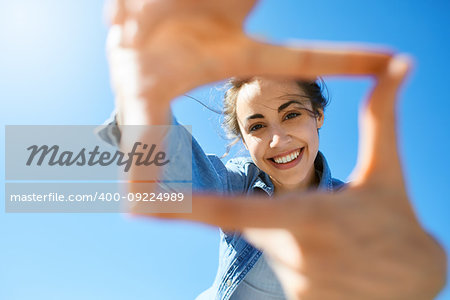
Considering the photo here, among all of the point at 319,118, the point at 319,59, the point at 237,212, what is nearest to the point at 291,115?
the point at 319,118

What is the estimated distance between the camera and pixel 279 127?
6.52 ft

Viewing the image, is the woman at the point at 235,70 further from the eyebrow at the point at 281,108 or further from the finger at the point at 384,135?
the eyebrow at the point at 281,108

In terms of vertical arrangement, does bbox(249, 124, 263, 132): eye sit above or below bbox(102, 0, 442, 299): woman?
above

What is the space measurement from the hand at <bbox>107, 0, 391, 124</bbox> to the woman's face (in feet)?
3.91

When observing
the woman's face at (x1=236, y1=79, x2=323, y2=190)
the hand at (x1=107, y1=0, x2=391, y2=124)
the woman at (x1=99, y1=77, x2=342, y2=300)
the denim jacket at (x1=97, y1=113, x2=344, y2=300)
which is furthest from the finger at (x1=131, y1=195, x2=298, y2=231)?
the woman's face at (x1=236, y1=79, x2=323, y2=190)

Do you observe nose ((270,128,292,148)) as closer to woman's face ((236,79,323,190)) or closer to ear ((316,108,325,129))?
woman's face ((236,79,323,190))

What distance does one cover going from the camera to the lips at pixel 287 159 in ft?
6.73

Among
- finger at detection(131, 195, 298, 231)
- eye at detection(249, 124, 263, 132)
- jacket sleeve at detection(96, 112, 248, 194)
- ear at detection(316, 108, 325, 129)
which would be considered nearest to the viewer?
finger at detection(131, 195, 298, 231)

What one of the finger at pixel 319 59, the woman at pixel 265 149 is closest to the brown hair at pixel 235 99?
the woman at pixel 265 149

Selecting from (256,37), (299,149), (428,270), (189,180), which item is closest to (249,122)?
(299,149)

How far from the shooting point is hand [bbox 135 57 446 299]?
0.61 metres

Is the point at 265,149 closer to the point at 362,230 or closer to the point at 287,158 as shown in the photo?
the point at 287,158

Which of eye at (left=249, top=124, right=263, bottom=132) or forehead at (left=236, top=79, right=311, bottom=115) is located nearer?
forehead at (left=236, top=79, right=311, bottom=115)

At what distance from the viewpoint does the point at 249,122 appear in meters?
1.98
